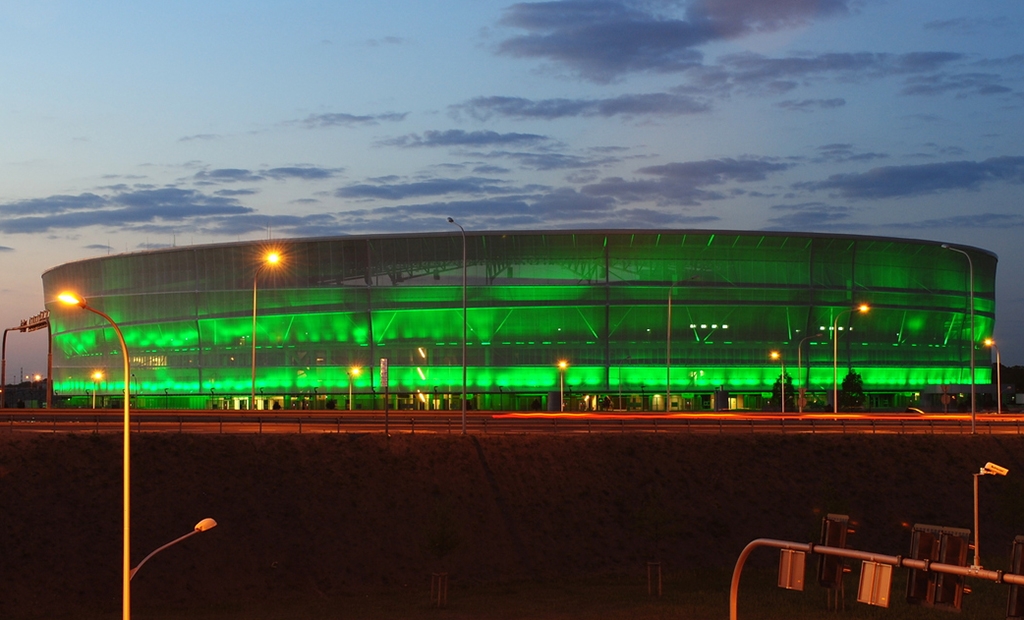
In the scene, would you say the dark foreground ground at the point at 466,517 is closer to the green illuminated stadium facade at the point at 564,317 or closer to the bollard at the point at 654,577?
the bollard at the point at 654,577

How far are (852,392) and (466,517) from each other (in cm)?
6591

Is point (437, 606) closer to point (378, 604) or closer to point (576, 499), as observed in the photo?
point (378, 604)

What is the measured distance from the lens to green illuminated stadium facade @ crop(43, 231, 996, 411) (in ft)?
328

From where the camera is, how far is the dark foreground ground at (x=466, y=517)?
3631 cm

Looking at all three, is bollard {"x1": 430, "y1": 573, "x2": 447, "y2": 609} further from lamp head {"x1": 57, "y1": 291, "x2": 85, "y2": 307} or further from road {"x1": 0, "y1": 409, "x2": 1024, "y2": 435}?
lamp head {"x1": 57, "y1": 291, "x2": 85, "y2": 307}

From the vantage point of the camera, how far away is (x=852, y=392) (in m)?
101

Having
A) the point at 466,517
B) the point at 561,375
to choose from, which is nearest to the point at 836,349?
the point at 561,375

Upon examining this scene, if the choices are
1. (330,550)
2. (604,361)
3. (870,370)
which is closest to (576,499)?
(330,550)

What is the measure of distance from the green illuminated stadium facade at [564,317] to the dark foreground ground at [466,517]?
152 ft

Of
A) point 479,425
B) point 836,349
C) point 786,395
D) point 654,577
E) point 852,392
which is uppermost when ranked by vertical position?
point 836,349

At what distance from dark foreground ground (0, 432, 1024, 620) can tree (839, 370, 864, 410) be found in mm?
47004

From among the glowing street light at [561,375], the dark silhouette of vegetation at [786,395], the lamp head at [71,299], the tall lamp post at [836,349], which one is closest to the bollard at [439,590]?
the lamp head at [71,299]

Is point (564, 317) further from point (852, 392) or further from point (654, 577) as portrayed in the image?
point (654, 577)

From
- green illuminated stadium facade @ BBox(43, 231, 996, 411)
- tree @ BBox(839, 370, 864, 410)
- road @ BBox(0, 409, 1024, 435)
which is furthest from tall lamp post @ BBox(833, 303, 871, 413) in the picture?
road @ BBox(0, 409, 1024, 435)
